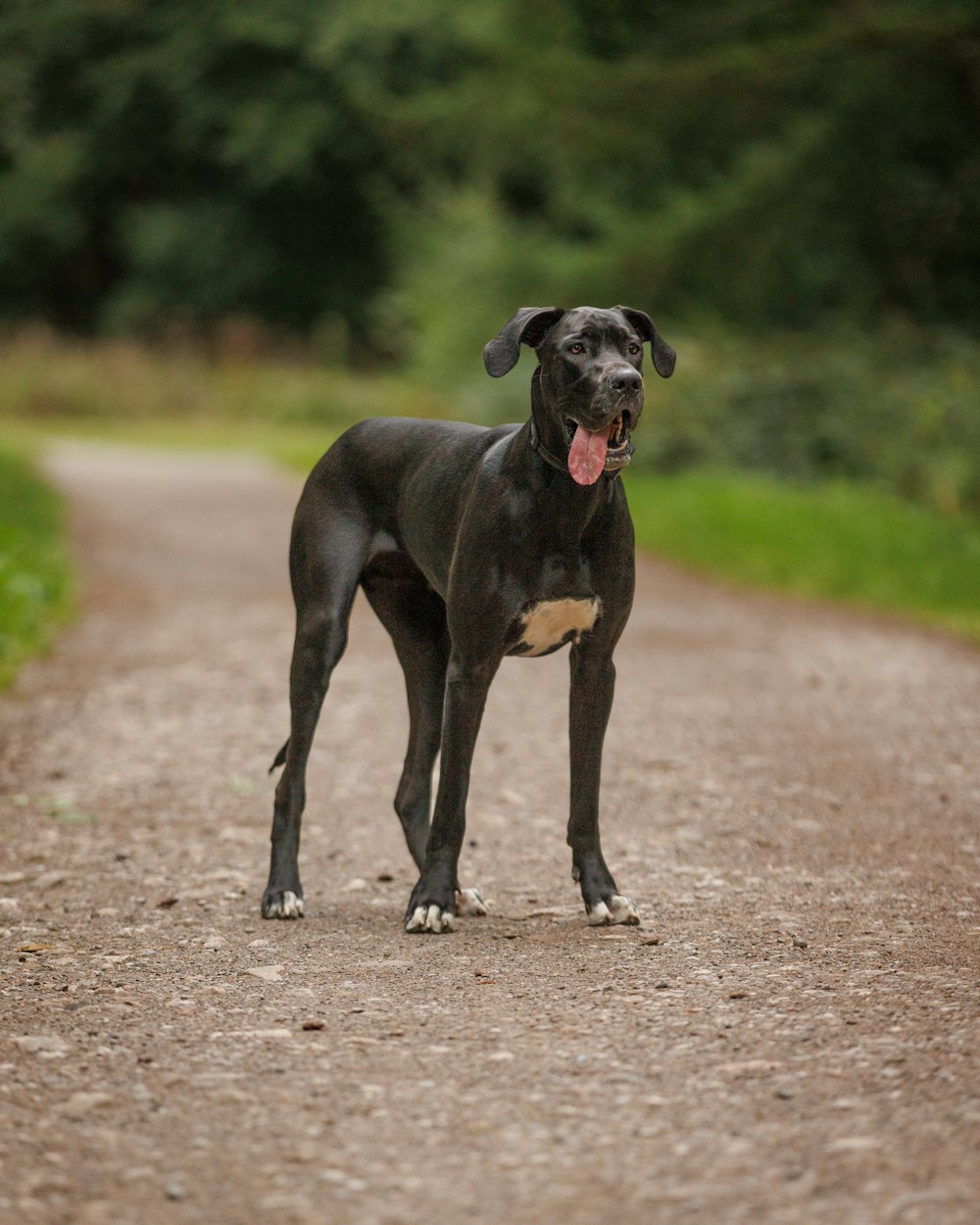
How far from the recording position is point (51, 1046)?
3721mm

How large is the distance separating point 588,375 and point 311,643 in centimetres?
128

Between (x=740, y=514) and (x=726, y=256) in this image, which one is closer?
(x=740, y=514)

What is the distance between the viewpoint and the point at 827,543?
43.9ft

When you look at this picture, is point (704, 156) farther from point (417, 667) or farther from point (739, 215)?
point (417, 667)

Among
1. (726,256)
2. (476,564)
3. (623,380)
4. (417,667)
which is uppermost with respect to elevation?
(726,256)

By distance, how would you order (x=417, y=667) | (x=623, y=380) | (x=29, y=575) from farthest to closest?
(x=29, y=575) → (x=417, y=667) → (x=623, y=380)

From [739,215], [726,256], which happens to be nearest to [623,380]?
[739,215]

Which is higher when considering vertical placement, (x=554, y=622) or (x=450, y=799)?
(x=554, y=622)

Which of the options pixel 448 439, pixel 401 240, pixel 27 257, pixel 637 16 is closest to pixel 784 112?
pixel 637 16

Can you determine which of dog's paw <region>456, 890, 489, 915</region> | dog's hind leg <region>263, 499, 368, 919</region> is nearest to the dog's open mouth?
dog's hind leg <region>263, 499, 368, 919</region>

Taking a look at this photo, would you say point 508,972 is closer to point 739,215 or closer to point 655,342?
point 655,342

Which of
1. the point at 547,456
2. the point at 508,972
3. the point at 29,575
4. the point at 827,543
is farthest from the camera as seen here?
the point at 827,543

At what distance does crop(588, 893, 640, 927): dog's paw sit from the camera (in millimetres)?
4770

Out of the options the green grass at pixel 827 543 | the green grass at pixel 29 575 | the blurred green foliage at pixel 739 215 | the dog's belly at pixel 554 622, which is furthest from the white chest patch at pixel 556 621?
the blurred green foliage at pixel 739 215
